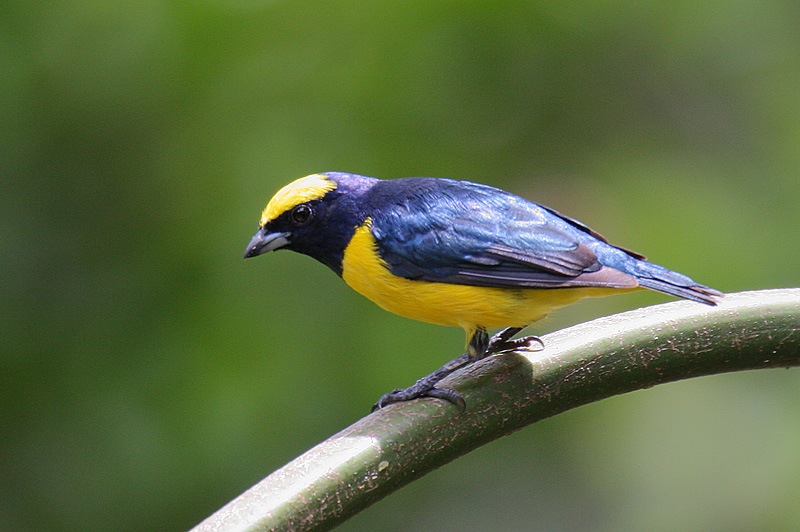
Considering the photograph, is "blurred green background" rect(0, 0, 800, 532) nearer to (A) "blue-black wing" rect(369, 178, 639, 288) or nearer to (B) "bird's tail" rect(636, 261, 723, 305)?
(A) "blue-black wing" rect(369, 178, 639, 288)

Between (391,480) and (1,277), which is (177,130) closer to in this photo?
(1,277)

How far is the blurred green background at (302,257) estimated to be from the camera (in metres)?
3.92

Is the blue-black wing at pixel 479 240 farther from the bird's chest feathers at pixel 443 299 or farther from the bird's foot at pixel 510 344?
the bird's foot at pixel 510 344

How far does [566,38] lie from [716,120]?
1193 mm

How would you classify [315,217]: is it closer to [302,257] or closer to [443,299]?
[443,299]

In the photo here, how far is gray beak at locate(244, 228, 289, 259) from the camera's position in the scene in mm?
2695

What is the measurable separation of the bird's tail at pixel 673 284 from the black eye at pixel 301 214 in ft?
3.49

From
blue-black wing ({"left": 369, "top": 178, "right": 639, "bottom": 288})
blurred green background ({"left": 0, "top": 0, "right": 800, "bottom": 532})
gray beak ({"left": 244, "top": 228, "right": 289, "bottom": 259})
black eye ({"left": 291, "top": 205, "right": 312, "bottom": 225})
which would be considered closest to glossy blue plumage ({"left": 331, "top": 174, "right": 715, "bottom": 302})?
blue-black wing ({"left": 369, "top": 178, "right": 639, "bottom": 288})

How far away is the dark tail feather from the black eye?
3.50 ft

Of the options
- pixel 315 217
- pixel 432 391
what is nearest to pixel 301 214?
pixel 315 217

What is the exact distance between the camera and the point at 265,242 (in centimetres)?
273

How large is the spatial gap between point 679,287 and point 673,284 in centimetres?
5

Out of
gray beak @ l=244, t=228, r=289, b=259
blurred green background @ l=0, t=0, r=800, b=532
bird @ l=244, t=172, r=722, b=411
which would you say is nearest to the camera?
bird @ l=244, t=172, r=722, b=411

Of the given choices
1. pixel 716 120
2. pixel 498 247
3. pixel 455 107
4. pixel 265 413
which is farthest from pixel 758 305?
pixel 716 120
